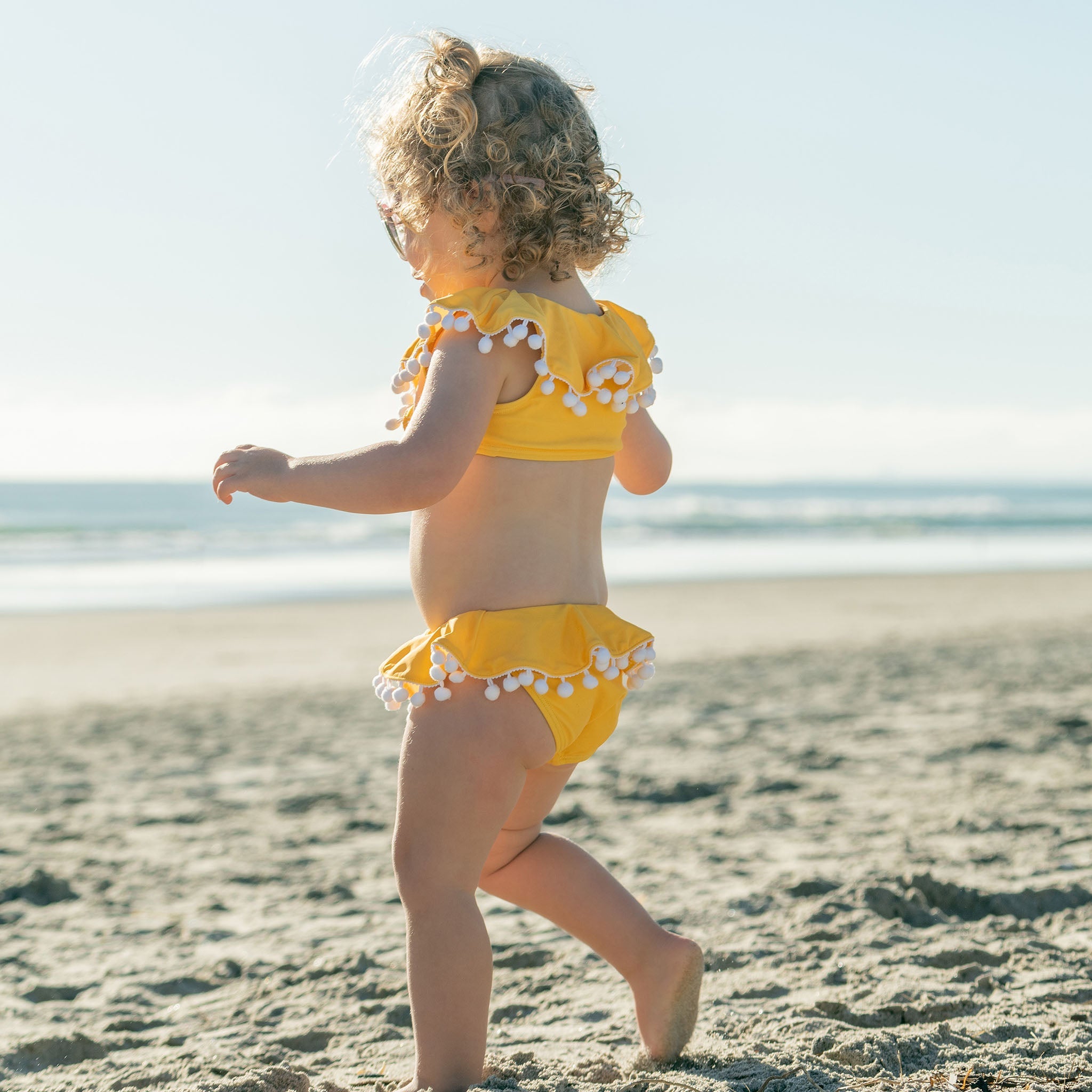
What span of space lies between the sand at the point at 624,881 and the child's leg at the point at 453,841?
0.18m

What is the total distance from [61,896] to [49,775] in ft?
6.26

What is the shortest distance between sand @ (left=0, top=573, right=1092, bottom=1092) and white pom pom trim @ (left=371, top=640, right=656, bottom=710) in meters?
0.69

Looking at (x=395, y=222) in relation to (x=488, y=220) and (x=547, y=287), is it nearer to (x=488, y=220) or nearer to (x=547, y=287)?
(x=488, y=220)

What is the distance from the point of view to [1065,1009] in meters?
2.40

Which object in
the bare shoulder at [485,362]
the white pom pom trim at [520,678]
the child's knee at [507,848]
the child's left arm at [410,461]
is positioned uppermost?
the bare shoulder at [485,362]

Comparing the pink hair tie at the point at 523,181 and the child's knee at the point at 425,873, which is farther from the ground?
the pink hair tie at the point at 523,181

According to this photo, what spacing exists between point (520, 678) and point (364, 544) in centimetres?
2136

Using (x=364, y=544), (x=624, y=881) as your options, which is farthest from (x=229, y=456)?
(x=364, y=544)

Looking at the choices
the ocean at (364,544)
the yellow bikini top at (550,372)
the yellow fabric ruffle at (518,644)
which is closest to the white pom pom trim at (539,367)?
the yellow bikini top at (550,372)

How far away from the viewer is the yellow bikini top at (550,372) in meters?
1.92

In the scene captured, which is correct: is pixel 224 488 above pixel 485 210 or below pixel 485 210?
below

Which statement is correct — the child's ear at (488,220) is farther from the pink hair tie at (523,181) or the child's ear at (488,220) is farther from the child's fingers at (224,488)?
the child's fingers at (224,488)

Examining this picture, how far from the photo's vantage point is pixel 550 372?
1.94m

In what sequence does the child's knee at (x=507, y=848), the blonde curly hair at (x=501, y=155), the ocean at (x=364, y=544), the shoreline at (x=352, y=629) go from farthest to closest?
the ocean at (x=364, y=544) < the shoreline at (x=352, y=629) < the child's knee at (x=507, y=848) < the blonde curly hair at (x=501, y=155)
